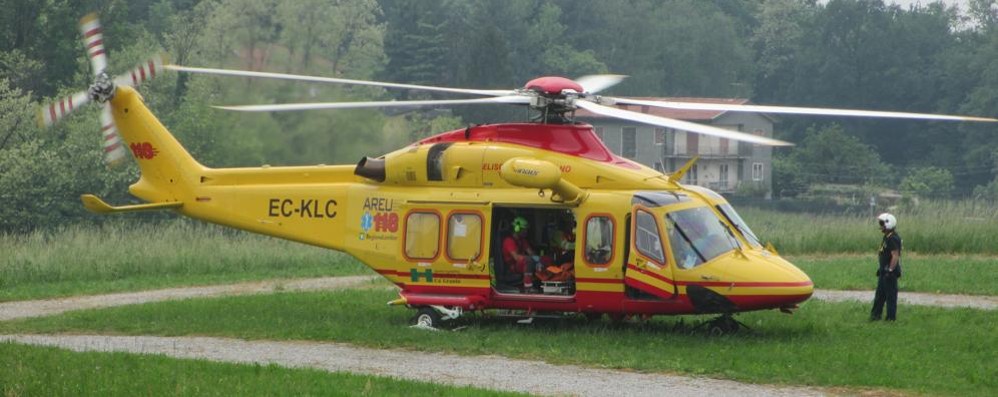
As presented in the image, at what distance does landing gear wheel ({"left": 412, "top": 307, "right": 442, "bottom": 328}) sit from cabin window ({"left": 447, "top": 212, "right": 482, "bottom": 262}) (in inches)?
30.3

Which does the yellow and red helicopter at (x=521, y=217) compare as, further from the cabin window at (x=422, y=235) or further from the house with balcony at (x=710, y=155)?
the house with balcony at (x=710, y=155)

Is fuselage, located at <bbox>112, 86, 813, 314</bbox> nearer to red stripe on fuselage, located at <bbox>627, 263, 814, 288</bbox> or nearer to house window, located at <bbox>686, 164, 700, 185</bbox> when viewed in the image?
red stripe on fuselage, located at <bbox>627, 263, 814, 288</bbox>

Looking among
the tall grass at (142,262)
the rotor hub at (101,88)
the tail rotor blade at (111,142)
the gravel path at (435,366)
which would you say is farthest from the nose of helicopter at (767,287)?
the tall grass at (142,262)

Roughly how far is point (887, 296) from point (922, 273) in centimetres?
667

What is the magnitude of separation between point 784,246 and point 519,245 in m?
14.0

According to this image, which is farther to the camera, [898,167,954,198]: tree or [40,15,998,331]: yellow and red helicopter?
[898,167,954,198]: tree

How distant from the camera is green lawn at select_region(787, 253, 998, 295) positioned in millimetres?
23453

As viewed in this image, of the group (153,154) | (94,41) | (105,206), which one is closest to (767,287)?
(153,154)

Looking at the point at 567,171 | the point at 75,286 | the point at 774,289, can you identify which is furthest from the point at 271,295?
the point at 774,289

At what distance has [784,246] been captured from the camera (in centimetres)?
3142

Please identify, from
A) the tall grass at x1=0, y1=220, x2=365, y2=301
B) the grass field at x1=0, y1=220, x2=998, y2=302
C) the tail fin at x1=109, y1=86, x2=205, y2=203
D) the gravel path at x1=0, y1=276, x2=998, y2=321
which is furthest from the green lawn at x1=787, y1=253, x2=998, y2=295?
the tail fin at x1=109, y1=86, x2=205, y2=203

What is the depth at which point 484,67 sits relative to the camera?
200 feet

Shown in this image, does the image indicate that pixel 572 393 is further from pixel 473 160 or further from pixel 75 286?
pixel 75 286

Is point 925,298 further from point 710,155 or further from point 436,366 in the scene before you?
point 710,155
